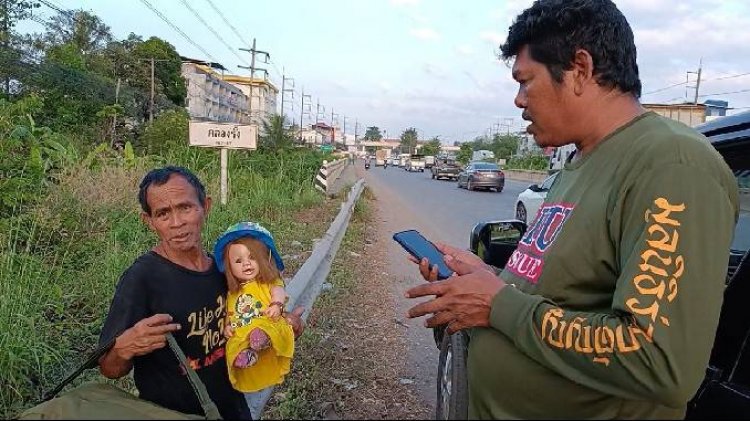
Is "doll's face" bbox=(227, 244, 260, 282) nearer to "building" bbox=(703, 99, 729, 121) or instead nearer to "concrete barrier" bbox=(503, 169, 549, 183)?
"building" bbox=(703, 99, 729, 121)

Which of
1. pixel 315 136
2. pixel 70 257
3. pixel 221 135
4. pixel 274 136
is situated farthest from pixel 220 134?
pixel 315 136

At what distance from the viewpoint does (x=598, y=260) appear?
1.34 m

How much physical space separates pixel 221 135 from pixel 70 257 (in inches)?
215

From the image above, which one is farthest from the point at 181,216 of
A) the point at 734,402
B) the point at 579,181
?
the point at 734,402

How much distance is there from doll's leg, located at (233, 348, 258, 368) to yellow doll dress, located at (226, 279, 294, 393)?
0.01m

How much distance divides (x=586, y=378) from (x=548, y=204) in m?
0.58

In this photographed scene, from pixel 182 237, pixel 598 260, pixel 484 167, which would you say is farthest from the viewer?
pixel 484 167

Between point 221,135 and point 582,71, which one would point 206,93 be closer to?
point 221,135

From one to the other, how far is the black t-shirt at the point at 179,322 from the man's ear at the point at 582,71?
148 cm

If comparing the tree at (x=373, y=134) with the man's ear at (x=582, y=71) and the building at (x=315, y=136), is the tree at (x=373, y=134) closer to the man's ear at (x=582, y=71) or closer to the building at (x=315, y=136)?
the building at (x=315, y=136)

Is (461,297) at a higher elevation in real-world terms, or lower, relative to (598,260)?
lower

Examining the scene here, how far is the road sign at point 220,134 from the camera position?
10.2m

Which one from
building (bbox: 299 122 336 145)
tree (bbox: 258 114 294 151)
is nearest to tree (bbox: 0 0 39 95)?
tree (bbox: 258 114 294 151)

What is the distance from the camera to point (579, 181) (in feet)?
5.01
